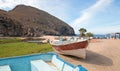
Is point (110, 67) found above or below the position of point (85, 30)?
below

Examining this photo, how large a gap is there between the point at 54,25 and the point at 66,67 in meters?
154

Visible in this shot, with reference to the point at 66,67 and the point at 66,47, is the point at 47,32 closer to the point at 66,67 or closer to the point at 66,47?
the point at 66,47

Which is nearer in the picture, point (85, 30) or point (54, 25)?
point (85, 30)

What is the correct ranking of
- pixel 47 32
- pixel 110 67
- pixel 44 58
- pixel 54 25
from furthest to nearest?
pixel 54 25 → pixel 47 32 → pixel 110 67 → pixel 44 58

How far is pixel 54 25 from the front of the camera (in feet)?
522

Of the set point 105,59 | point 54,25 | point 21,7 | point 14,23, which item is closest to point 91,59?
point 105,59

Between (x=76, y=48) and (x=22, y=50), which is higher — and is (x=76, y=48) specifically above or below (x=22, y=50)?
above

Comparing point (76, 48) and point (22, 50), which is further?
point (22, 50)

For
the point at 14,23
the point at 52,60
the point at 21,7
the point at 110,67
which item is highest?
the point at 21,7

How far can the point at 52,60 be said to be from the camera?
7355 millimetres

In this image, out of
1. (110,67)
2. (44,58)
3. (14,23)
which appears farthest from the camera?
(14,23)

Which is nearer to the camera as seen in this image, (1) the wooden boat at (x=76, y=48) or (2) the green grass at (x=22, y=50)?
(1) the wooden boat at (x=76, y=48)

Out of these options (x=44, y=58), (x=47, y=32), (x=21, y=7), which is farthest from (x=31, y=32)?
(x=21, y=7)

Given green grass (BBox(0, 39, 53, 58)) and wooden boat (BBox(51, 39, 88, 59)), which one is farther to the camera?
green grass (BBox(0, 39, 53, 58))
